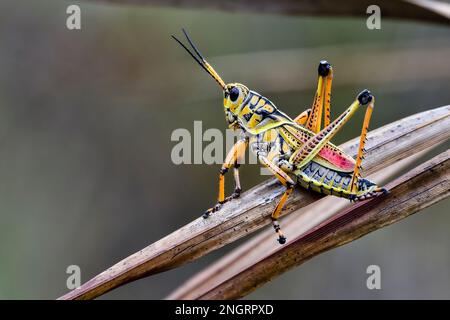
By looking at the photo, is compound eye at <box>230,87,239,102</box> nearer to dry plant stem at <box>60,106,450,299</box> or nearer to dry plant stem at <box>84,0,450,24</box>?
dry plant stem at <box>84,0,450,24</box>

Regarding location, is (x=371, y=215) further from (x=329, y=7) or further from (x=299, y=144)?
(x=329, y=7)

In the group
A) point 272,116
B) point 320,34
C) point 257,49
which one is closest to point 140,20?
point 257,49

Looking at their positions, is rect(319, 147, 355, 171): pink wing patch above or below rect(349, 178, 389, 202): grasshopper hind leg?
above

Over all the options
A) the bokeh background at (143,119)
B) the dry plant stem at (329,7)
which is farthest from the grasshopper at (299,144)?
the bokeh background at (143,119)

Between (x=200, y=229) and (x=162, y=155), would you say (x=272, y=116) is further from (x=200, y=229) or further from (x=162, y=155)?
(x=162, y=155)

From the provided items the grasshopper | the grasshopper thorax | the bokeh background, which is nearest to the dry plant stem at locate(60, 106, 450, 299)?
the grasshopper

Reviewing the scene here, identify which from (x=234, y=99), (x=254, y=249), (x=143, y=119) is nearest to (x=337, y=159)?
(x=254, y=249)

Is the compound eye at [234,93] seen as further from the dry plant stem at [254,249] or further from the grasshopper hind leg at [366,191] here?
the grasshopper hind leg at [366,191]
